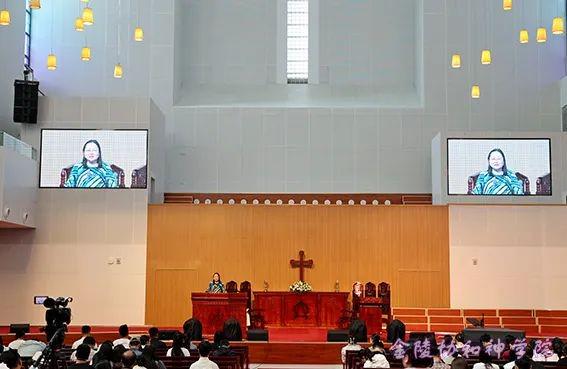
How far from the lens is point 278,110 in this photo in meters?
29.8

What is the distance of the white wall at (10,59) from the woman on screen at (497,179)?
1441cm

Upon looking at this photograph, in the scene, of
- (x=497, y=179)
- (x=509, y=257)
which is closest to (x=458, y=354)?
(x=509, y=257)

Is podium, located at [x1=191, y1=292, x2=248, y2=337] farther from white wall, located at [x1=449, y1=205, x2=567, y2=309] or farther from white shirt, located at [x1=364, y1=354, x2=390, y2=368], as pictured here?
white shirt, located at [x1=364, y1=354, x2=390, y2=368]

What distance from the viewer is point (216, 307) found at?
21.4 m

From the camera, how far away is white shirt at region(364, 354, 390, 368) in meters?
12.0

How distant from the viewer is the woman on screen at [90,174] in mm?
25297

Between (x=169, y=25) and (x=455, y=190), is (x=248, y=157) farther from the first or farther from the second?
(x=455, y=190)

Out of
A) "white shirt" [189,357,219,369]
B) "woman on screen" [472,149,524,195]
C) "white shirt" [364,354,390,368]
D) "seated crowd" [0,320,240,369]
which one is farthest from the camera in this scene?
"woman on screen" [472,149,524,195]

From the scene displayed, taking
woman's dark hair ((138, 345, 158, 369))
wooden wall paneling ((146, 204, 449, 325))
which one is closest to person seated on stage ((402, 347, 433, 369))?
woman's dark hair ((138, 345, 158, 369))

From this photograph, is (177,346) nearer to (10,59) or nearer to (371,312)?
(371,312)

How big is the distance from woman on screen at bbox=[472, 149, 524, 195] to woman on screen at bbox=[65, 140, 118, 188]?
35.5 feet

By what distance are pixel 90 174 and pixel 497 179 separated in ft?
39.5

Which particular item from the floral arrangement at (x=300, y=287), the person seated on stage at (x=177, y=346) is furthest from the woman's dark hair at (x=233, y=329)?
the person seated on stage at (x=177, y=346)

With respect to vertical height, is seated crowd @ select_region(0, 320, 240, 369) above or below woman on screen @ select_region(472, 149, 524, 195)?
below
